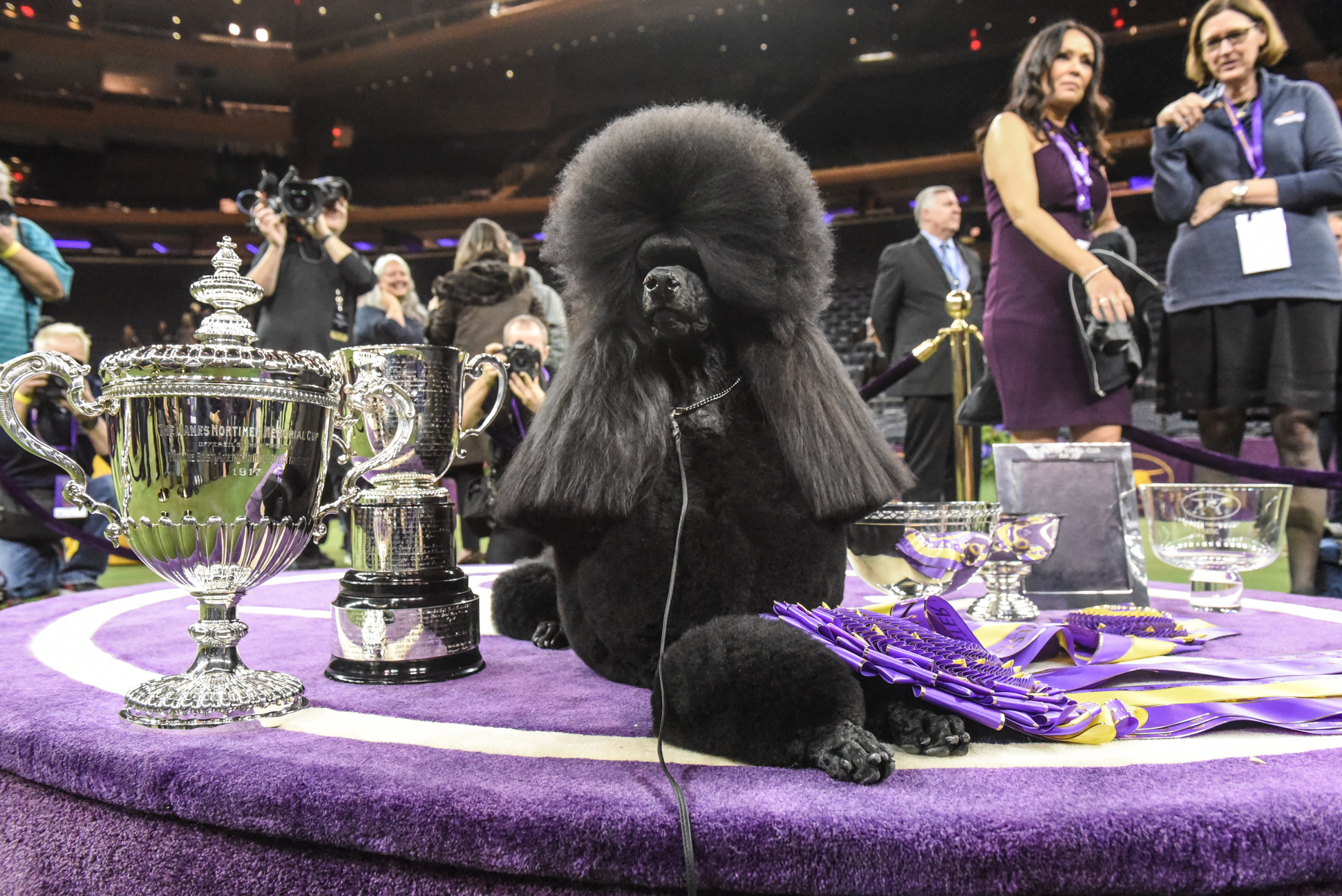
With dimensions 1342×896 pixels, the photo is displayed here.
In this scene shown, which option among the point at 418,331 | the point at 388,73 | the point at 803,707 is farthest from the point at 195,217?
the point at 803,707

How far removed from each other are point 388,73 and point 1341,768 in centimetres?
1390

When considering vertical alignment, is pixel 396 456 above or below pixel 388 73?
below

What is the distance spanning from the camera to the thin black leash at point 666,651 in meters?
0.63

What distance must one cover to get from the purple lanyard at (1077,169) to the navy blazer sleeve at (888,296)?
6.10ft

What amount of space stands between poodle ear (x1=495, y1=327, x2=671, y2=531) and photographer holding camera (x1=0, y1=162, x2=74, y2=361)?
2.41m

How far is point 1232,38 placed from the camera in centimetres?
221

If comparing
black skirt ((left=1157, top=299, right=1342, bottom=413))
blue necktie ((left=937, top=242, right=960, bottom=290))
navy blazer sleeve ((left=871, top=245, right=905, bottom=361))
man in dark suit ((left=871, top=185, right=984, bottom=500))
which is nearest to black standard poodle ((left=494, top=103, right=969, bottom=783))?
black skirt ((left=1157, top=299, right=1342, bottom=413))

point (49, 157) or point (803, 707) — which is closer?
point (803, 707)

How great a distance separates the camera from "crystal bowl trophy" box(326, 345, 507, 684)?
3.75ft

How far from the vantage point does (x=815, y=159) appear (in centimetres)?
1230

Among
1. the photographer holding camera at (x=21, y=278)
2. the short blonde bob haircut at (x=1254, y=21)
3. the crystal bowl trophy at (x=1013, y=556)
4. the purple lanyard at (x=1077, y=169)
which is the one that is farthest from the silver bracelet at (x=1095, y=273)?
the photographer holding camera at (x=21, y=278)

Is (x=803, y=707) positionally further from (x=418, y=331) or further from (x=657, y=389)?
(x=418, y=331)

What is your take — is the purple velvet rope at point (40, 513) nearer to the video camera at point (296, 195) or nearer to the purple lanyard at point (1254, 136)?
the video camera at point (296, 195)

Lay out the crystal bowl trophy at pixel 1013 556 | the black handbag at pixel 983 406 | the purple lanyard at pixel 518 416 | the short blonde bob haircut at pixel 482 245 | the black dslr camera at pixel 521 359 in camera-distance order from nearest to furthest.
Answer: the crystal bowl trophy at pixel 1013 556, the black handbag at pixel 983 406, the black dslr camera at pixel 521 359, the purple lanyard at pixel 518 416, the short blonde bob haircut at pixel 482 245
